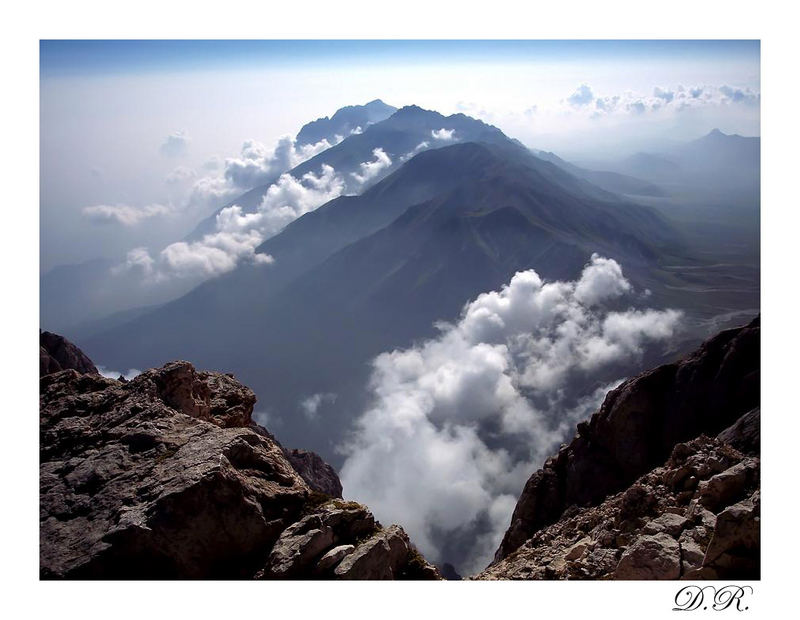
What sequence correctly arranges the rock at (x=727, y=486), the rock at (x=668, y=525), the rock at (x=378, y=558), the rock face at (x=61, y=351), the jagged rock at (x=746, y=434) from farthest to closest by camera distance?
the rock face at (x=61, y=351) → the jagged rock at (x=746, y=434) → the rock at (x=727, y=486) → the rock at (x=668, y=525) → the rock at (x=378, y=558)

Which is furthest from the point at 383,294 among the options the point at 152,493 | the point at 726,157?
the point at 152,493

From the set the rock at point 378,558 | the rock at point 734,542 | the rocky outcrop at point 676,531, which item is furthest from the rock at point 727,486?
the rock at point 378,558

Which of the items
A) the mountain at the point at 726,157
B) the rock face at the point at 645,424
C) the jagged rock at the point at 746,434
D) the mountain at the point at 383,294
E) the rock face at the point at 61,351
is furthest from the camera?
→ the mountain at the point at 383,294

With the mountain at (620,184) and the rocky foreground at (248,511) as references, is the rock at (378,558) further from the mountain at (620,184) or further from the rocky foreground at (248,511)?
the mountain at (620,184)

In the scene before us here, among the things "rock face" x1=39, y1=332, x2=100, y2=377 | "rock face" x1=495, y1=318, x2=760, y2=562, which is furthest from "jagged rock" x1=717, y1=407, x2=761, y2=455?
"rock face" x1=39, y1=332, x2=100, y2=377

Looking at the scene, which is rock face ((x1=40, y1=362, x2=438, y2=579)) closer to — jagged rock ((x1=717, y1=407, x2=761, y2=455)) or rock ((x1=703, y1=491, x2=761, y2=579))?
rock ((x1=703, y1=491, x2=761, y2=579))
